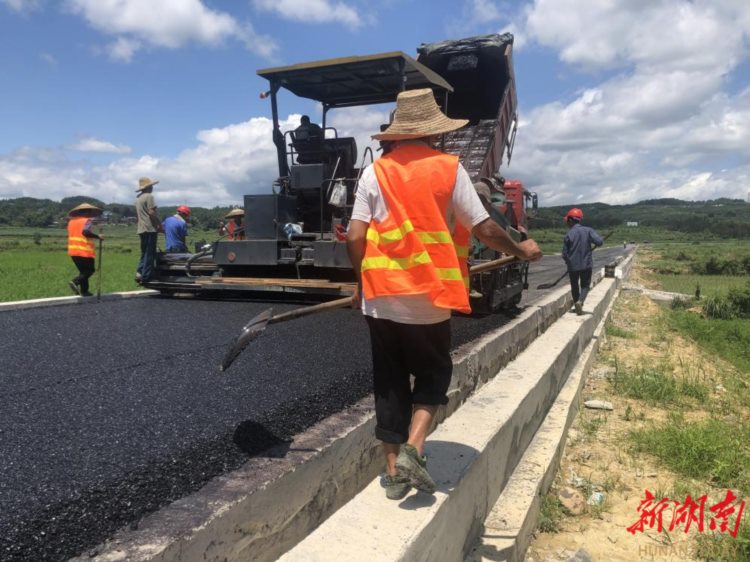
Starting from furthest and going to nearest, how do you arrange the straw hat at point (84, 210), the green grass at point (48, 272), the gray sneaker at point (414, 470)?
the green grass at point (48, 272) < the straw hat at point (84, 210) < the gray sneaker at point (414, 470)

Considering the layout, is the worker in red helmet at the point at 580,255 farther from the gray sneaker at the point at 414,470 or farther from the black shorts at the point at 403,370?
the gray sneaker at the point at 414,470

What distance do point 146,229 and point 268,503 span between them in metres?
5.91

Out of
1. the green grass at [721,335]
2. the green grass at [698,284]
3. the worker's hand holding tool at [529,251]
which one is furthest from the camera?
the green grass at [698,284]

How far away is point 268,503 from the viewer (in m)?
1.87

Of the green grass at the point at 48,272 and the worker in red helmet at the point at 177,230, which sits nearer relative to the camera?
the worker in red helmet at the point at 177,230

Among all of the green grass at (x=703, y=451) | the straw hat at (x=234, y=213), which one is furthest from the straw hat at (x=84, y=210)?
the green grass at (x=703, y=451)

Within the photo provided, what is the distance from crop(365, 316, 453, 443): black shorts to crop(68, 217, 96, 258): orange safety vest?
5522mm

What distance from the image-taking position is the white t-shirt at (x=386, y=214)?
7.15ft

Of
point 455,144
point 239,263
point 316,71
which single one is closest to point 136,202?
point 239,263

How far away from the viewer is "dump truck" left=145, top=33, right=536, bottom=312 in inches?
248

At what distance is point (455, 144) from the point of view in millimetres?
8070

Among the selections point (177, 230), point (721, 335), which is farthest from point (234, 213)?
point (721, 335)

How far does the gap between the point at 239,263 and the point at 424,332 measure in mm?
4668

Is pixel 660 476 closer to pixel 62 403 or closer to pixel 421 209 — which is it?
pixel 421 209
